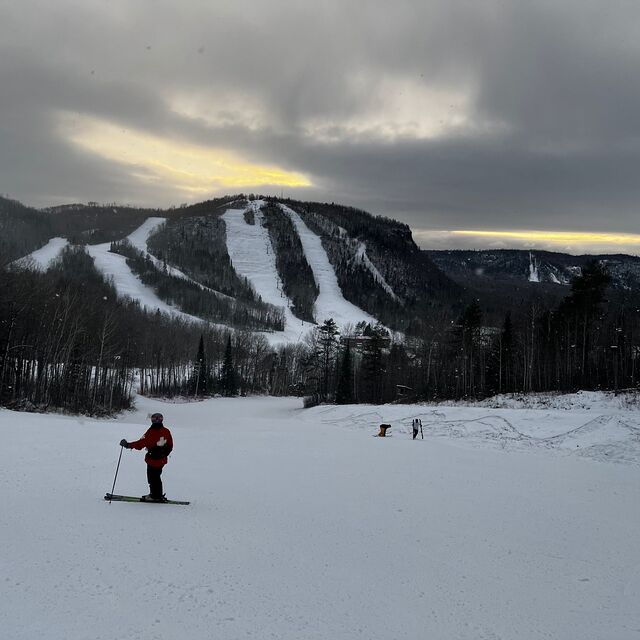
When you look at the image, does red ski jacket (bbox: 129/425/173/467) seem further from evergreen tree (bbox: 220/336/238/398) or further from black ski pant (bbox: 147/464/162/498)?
evergreen tree (bbox: 220/336/238/398)

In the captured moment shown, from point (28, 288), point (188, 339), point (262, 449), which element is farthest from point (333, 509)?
point (188, 339)

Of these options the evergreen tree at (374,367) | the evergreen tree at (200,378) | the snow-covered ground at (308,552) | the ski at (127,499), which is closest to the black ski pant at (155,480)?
the ski at (127,499)

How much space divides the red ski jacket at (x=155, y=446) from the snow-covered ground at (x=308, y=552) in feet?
2.67

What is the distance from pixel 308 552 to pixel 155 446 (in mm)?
3744

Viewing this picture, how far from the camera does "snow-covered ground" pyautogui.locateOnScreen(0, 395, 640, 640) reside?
509 centimetres

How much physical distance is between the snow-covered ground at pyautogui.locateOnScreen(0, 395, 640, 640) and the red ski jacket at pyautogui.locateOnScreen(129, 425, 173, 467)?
815mm

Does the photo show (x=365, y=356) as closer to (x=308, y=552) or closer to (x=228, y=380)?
(x=228, y=380)

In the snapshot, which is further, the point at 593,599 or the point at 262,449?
the point at 262,449

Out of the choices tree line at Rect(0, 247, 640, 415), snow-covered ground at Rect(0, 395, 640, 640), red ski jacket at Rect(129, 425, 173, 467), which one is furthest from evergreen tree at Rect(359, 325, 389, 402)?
red ski jacket at Rect(129, 425, 173, 467)

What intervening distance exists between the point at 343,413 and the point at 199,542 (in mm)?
37939

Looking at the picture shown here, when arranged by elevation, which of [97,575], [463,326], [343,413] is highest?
[463,326]

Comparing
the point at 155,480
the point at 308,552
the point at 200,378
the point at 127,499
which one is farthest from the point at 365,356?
the point at 308,552

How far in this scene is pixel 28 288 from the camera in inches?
1535

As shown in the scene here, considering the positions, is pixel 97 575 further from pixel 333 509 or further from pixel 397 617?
pixel 333 509
